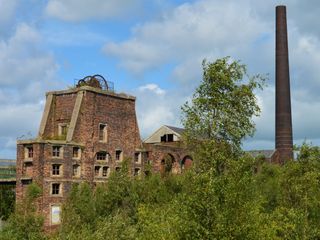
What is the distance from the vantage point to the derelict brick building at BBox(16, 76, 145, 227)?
4566cm

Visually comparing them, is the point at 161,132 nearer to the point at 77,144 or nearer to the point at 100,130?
the point at 100,130

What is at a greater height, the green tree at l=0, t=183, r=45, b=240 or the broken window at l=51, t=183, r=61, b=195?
the broken window at l=51, t=183, r=61, b=195

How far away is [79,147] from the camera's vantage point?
47938 mm

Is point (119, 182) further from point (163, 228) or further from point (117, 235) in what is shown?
point (163, 228)

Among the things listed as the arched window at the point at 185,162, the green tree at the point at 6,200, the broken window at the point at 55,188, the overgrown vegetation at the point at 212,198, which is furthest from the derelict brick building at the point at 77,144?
the green tree at the point at 6,200

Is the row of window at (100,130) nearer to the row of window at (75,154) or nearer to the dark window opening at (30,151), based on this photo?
the row of window at (75,154)

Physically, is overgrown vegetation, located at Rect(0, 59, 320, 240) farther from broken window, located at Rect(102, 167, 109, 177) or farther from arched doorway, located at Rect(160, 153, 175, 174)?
arched doorway, located at Rect(160, 153, 175, 174)

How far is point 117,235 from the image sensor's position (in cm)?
2752

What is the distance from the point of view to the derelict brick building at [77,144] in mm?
45656

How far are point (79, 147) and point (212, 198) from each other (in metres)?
31.7

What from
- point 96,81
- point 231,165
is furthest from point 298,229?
point 96,81

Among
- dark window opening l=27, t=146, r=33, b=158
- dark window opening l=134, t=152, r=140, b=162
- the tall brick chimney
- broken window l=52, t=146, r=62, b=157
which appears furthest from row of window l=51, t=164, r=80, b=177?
the tall brick chimney

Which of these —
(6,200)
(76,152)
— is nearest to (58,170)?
(76,152)

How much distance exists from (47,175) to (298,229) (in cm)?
2561
